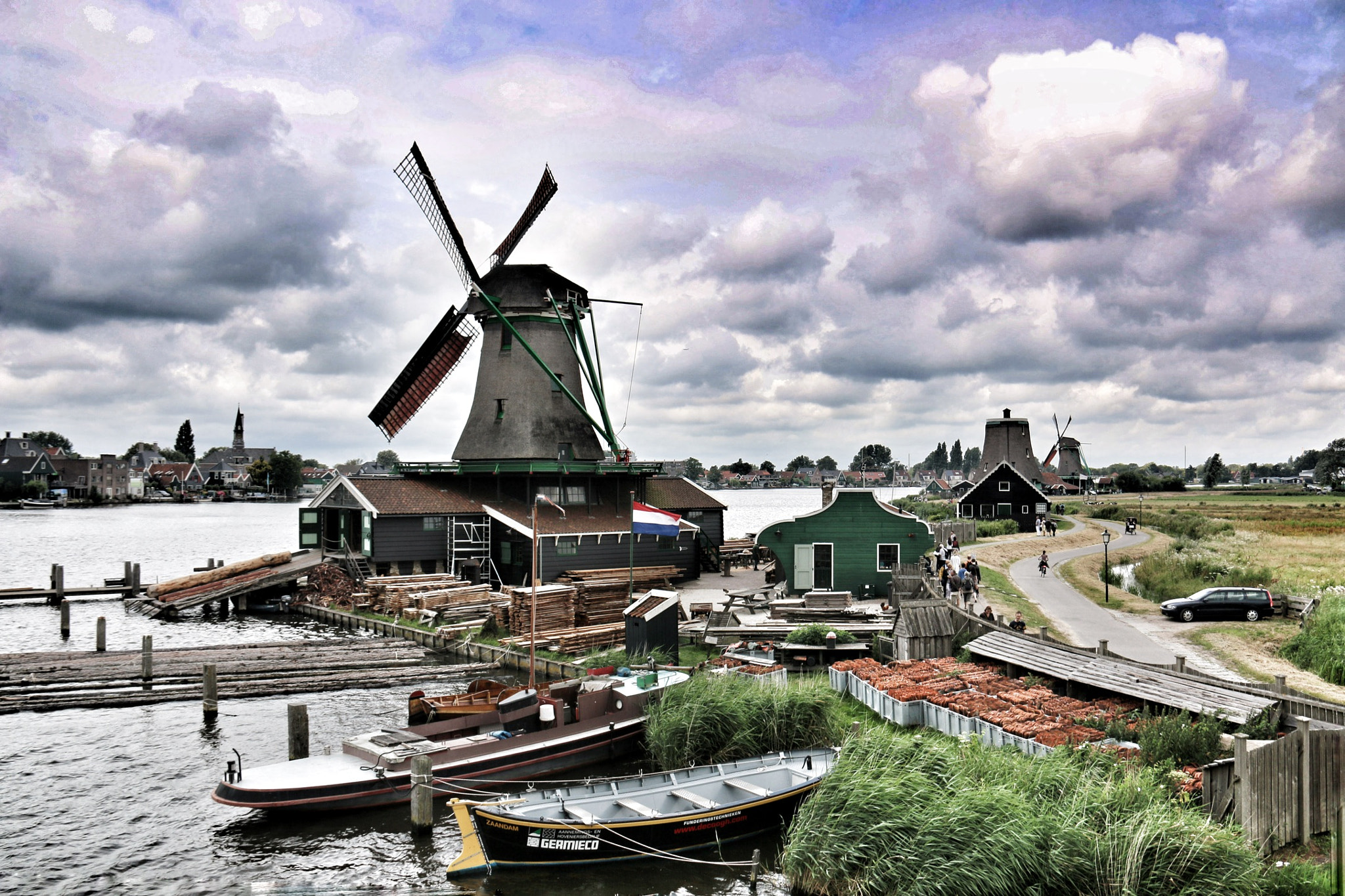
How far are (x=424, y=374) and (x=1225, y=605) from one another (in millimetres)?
40637

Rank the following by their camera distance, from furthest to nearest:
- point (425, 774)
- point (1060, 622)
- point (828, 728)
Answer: point (1060, 622), point (828, 728), point (425, 774)

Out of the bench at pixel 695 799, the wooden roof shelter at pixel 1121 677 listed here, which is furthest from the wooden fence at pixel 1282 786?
the bench at pixel 695 799

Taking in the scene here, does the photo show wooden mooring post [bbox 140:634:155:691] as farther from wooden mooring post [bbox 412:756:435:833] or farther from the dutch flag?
the dutch flag

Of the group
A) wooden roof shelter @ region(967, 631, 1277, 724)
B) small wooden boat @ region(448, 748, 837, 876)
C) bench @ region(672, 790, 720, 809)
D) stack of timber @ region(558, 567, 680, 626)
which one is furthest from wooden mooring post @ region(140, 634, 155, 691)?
wooden roof shelter @ region(967, 631, 1277, 724)

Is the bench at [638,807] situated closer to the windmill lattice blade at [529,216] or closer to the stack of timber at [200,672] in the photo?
the stack of timber at [200,672]

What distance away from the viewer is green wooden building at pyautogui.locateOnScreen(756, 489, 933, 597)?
3891 cm

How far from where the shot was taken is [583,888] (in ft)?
52.0

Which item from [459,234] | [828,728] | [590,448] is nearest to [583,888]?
[828,728]

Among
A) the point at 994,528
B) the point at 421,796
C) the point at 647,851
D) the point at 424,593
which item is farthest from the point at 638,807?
the point at 994,528

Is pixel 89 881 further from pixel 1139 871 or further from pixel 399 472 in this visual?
pixel 399 472

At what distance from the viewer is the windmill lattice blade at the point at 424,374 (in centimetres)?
5103

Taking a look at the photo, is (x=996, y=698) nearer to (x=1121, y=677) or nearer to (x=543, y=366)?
(x=1121, y=677)

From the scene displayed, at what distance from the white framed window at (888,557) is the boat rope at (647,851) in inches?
931

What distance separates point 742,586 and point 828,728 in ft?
83.2
